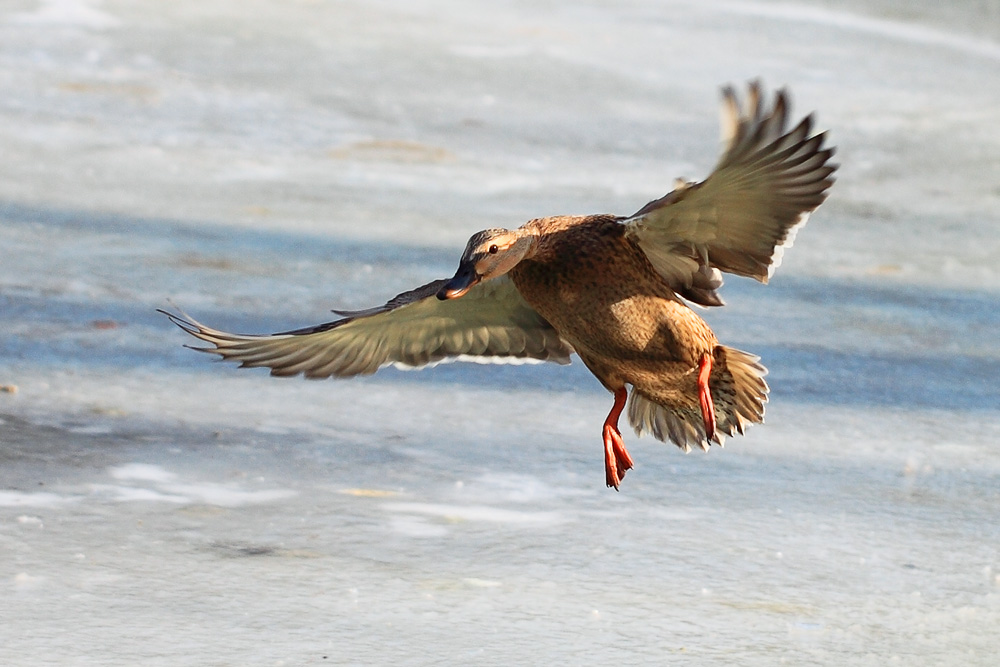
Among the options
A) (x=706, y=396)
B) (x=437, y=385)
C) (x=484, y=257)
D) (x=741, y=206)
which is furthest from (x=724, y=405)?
(x=437, y=385)

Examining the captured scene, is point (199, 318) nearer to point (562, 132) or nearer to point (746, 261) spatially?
point (746, 261)

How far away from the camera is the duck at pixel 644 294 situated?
361 cm

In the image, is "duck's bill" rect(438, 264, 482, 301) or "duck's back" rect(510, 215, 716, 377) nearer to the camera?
"duck's bill" rect(438, 264, 482, 301)

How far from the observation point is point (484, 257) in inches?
148

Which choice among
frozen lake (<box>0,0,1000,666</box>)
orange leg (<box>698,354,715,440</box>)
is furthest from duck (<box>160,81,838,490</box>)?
frozen lake (<box>0,0,1000,666</box>)

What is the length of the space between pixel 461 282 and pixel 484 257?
0.08m

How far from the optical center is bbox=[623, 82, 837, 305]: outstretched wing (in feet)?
11.4

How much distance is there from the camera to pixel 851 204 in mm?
7875

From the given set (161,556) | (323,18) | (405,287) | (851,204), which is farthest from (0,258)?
(323,18)

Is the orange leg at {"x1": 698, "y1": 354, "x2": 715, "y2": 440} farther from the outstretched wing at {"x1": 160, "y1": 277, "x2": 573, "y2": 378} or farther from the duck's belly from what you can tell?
the outstretched wing at {"x1": 160, "y1": 277, "x2": 573, "y2": 378}

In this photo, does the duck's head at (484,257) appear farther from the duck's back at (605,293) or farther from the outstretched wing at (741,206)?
the outstretched wing at (741,206)

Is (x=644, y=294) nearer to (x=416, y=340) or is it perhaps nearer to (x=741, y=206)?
(x=741, y=206)

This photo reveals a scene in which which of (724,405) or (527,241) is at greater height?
(527,241)

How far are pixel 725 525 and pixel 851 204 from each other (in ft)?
13.2
